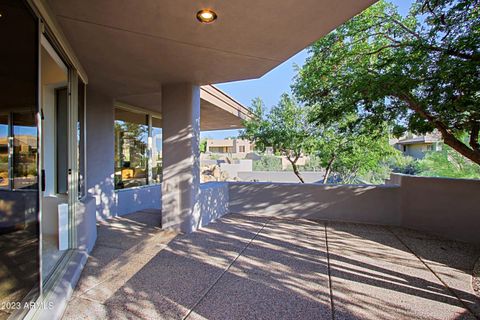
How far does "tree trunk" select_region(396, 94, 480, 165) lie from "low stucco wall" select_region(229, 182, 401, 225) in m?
1.46

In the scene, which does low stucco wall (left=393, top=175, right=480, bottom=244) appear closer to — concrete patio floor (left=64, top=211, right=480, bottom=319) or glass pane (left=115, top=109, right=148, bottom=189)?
concrete patio floor (left=64, top=211, right=480, bottom=319)

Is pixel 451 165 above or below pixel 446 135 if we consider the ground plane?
below

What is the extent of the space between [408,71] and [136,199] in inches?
233

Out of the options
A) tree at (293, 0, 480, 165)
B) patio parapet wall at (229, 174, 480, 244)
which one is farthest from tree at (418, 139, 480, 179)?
tree at (293, 0, 480, 165)

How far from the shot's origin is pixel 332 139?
845 cm

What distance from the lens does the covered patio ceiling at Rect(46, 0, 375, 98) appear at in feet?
7.23

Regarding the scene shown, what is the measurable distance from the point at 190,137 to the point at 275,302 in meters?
2.90

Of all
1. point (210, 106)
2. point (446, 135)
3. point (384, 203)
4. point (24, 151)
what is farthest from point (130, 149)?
point (446, 135)

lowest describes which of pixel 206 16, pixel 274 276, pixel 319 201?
pixel 274 276

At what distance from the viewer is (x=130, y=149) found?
632 cm

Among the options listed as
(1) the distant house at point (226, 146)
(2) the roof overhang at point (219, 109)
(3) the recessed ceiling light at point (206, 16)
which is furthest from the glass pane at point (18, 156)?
(1) the distant house at point (226, 146)

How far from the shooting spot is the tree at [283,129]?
29.4ft

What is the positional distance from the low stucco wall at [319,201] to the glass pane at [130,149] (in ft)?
7.78

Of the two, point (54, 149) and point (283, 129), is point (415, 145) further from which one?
point (54, 149)
